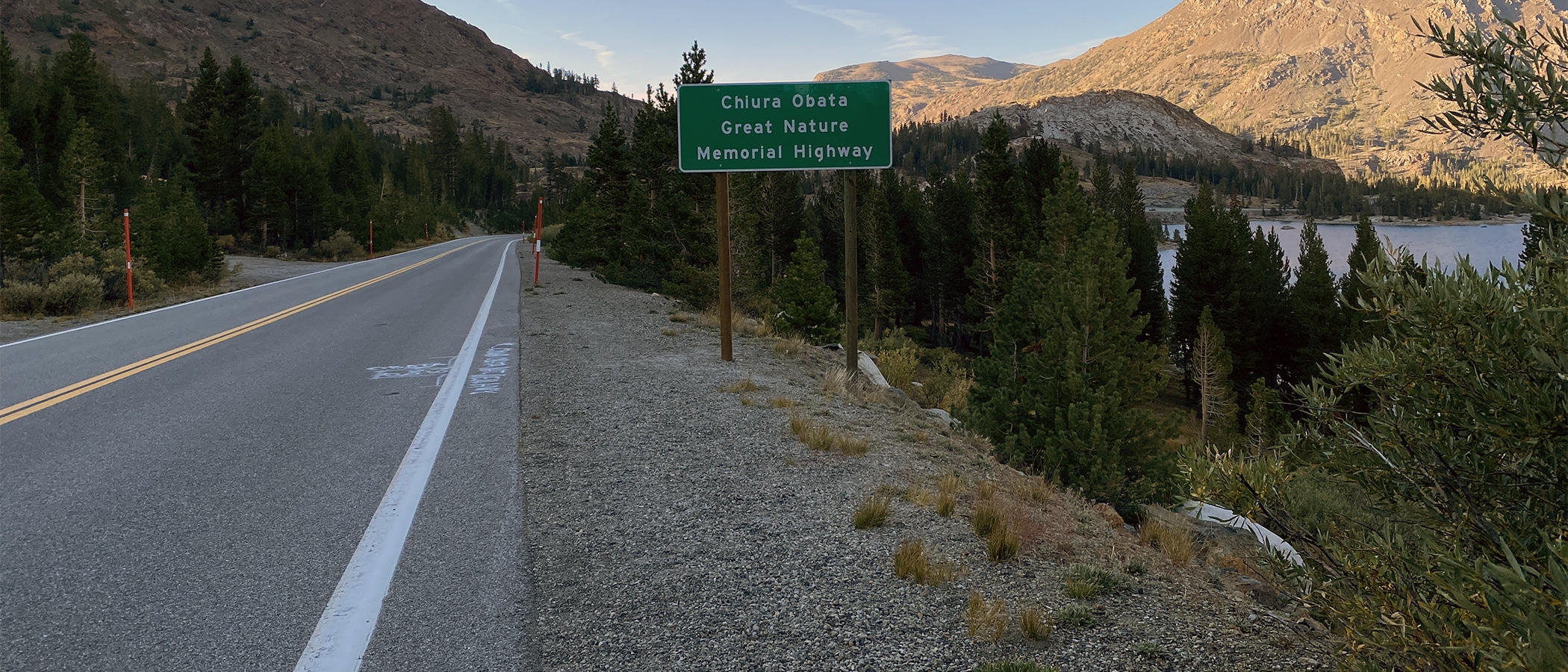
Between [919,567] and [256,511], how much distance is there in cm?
377

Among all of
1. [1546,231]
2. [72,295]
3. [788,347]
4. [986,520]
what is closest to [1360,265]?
[788,347]

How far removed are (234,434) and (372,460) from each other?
156 cm

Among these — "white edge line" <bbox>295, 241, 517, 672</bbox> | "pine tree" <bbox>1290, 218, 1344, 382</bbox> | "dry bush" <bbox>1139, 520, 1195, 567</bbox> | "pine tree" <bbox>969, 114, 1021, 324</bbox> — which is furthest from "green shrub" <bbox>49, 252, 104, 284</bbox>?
"pine tree" <bbox>1290, 218, 1344, 382</bbox>

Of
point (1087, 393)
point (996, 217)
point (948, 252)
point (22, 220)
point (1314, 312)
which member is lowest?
point (1087, 393)

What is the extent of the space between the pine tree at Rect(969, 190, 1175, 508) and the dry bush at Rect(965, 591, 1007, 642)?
47.8ft

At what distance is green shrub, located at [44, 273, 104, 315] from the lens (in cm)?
1573

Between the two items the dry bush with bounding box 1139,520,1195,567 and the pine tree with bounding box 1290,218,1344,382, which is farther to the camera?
the pine tree with bounding box 1290,218,1344,382

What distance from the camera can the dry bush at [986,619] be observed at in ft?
10.7

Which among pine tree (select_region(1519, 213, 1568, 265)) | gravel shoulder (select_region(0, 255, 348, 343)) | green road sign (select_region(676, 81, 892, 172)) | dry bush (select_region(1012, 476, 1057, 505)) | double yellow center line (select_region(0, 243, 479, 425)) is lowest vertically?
dry bush (select_region(1012, 476, 1057, 505))

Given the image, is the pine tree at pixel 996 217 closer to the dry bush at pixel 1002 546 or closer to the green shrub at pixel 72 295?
the green shrub at pixel 72 295

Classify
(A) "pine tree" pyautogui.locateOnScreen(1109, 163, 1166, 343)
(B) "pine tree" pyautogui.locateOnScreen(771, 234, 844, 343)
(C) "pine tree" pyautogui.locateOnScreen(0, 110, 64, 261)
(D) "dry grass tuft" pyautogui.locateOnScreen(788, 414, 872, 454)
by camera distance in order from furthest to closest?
(A) "pine tree" pyautogui.locateOnScreen(1109, 163, 1166, 343)
(B) "pine tree" pyautogui.locateOnScreen(771, 234, 844, 343)
(C) "pine tree" pyautogui.locateOnScreen(0, 110, 64, 261)
(D) "dry grass tuft" pyautogui.locateOnScreen(788, 414, 872, 454)

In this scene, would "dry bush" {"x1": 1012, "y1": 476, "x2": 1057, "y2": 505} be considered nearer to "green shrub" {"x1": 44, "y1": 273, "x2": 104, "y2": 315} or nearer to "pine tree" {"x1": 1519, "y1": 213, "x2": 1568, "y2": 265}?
"pine tree" {"x1": 1519, "y1": 213, "x2": 1568, "y2": 265}

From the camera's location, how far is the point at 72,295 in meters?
16.2

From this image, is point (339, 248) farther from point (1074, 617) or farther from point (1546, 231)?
point (1546, 231)
